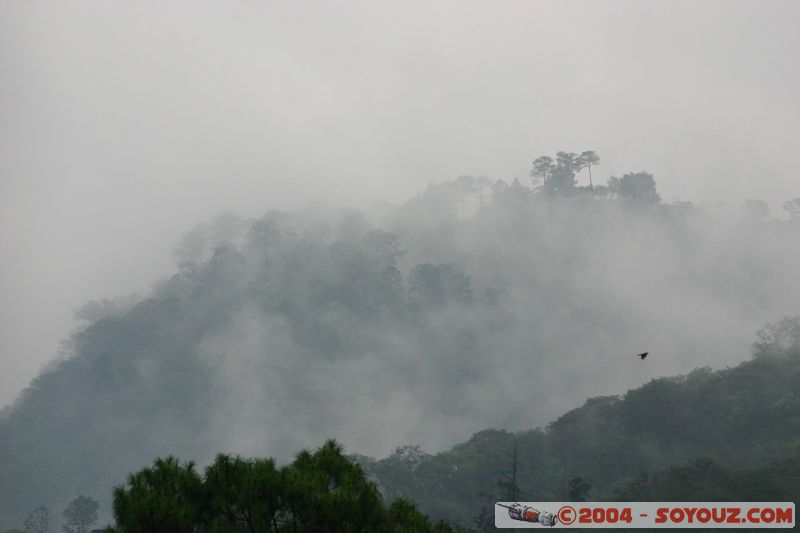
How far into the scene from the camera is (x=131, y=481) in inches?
734

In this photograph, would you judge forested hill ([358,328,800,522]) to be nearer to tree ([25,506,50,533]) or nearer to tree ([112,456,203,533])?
tree ([25,506,50,533])

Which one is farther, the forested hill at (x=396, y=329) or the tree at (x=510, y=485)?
the forested hill at (x=396, y=329)

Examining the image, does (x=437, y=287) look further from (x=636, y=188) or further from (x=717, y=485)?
(x=717, y=485)

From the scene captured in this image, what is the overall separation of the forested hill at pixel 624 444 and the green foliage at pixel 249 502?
52319 millimetres

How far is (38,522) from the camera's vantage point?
111000mm

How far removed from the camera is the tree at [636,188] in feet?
570

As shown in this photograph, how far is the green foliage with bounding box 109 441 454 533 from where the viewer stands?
1730 centimetres

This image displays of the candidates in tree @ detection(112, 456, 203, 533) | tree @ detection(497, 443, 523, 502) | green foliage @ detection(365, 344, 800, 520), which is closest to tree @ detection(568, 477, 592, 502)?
tree @ detection(497, 443, 523, 502)

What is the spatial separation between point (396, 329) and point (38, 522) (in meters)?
62.4

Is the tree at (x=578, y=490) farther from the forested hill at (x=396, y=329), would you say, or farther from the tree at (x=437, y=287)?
the tree at (x=437, y=287)

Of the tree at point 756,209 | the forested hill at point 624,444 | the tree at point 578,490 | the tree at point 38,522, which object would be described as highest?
the tree at point 756,209

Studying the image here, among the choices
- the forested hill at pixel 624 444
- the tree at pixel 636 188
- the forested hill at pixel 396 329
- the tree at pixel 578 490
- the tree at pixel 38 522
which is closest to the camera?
the tree at pixel 578 490

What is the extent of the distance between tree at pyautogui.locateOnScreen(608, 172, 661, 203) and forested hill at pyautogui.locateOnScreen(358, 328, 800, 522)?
288ft

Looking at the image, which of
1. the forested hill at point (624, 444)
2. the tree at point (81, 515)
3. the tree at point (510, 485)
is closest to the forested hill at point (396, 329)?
the tree at point (81, 515)
